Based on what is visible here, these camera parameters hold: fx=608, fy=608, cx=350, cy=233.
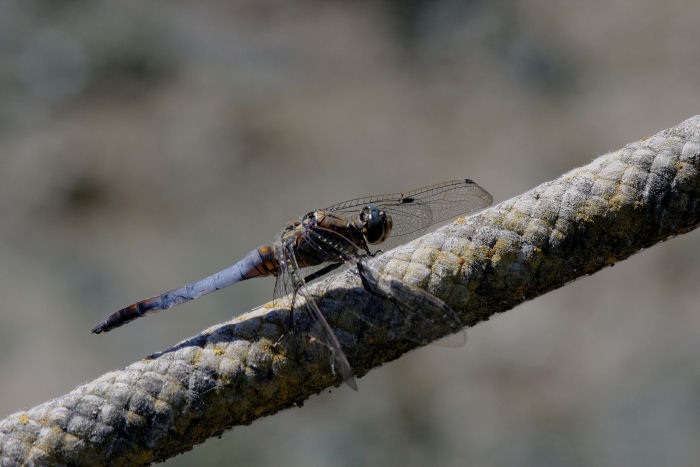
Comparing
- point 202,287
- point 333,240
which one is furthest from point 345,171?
point 333,240

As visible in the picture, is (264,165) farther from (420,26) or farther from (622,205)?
(622,205)

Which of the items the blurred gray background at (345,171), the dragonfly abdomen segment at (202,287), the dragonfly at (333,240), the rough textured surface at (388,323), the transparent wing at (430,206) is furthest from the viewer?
the blurred gray background at (345,171)

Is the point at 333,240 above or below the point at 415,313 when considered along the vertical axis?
above

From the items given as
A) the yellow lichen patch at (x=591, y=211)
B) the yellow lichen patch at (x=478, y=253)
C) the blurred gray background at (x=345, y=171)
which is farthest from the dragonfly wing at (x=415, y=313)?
the blurred gray background at (x=345, y=171)

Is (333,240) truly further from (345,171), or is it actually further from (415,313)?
(345,171)

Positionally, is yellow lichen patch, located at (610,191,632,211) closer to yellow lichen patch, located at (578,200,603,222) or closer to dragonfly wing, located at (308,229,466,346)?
yellow lichen patch, located at (578,200,603,222)

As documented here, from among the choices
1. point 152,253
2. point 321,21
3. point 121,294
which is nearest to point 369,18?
point 321,21

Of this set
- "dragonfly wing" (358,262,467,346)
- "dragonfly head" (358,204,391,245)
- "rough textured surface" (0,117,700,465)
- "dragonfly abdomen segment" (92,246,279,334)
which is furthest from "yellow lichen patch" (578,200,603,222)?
"dragonfly abdomen segment" (92,246,279,334)

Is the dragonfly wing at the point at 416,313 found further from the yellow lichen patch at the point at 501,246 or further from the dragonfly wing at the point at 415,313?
the yellow lichen patch at the point at 501,246
